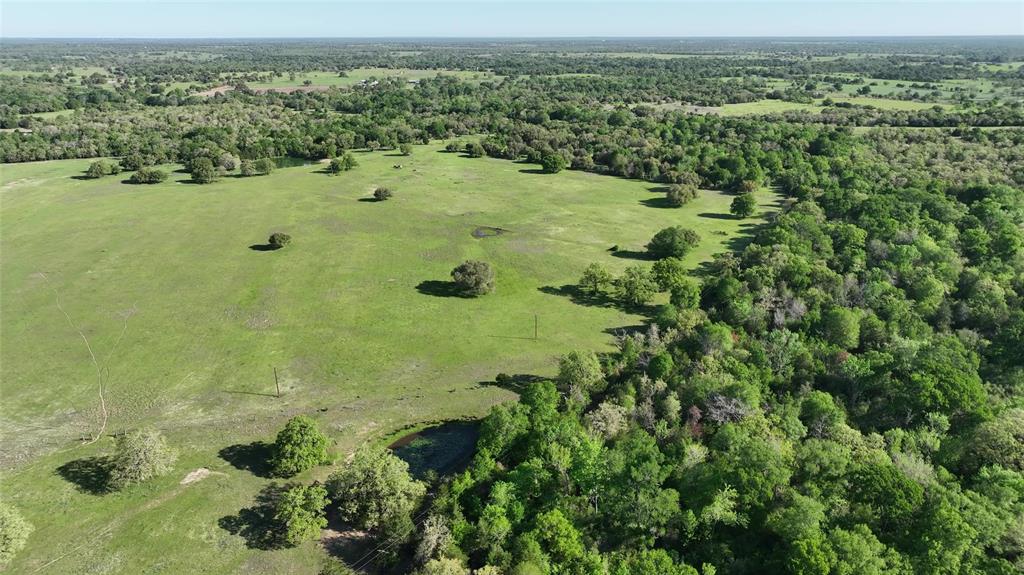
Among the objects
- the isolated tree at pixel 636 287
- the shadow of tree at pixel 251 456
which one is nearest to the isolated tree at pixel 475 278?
the isolated tree at pixel 636 287

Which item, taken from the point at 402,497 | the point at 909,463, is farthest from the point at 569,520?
the point at 909,463

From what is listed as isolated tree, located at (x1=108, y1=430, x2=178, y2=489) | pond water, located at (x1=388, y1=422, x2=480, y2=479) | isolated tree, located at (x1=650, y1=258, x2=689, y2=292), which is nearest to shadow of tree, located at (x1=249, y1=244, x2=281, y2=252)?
isolated tree, located at (x1=108, y1=430, x2=178, y2=489)

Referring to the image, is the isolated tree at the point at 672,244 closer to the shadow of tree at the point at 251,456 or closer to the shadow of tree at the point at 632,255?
the shadow of tree at the point at 632,255

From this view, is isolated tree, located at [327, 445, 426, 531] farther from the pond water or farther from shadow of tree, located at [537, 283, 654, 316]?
shadow of tree, located at [537, 283, 654, 316]

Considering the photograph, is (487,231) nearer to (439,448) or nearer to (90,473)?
(439,448)

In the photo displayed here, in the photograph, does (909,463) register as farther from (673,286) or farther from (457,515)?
(673,286)

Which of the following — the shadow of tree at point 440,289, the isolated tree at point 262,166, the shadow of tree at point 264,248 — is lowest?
the shadow of tree at point 440,289
